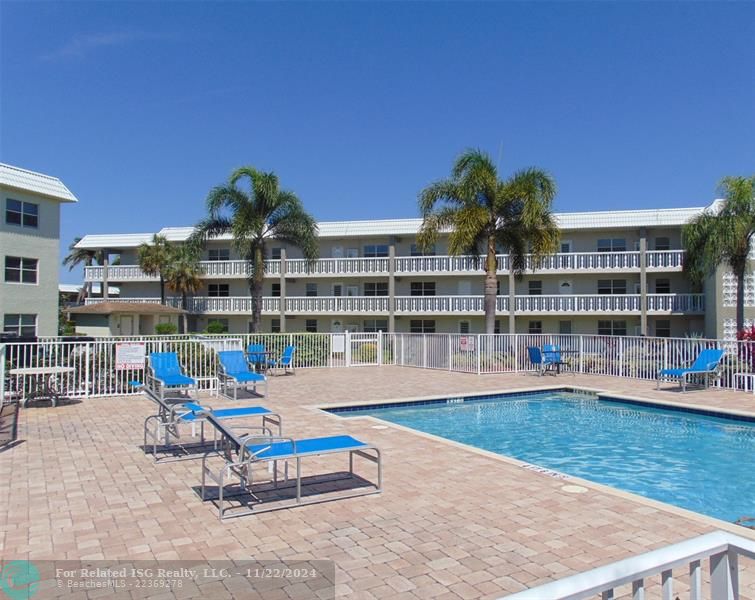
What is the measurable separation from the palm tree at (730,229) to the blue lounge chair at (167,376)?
→ 19.3 m

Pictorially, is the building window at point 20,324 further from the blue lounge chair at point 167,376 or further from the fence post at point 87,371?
the blue lounge chair at point 167,376

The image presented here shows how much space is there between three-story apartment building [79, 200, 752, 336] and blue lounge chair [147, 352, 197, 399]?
17.9 meters

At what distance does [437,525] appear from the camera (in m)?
5.39

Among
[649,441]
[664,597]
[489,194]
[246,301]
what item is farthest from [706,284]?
[664,597]

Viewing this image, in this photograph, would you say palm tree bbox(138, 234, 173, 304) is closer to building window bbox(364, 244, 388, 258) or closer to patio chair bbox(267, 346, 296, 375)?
building window bbox(364, 244, 388, 258)

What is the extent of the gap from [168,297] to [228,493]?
127 feet

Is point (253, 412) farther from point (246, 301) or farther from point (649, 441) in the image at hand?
point (246, 301)

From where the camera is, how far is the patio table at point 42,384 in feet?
40.9

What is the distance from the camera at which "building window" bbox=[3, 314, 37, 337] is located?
85.6 ft

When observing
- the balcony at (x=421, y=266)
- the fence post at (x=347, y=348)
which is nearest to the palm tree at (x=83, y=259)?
the balcony at (x=421, y=266)

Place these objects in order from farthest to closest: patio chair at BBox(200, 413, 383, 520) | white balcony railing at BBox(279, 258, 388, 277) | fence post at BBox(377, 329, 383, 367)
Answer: white balcony railing at BBox(279, 258, 388, 277), fence post at BBox(377, 329, 383, 367), patio chair at BBox(200, 413, 383, 520)

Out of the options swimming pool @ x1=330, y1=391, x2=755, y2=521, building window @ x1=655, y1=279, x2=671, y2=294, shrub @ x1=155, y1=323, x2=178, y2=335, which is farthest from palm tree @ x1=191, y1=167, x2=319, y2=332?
building window @ x1=655, y1=279, x2=671, y2=294

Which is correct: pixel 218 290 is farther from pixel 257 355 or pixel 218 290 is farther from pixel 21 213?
pixel 257 355

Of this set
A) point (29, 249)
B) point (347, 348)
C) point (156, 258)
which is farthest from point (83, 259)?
point (347, 348)
